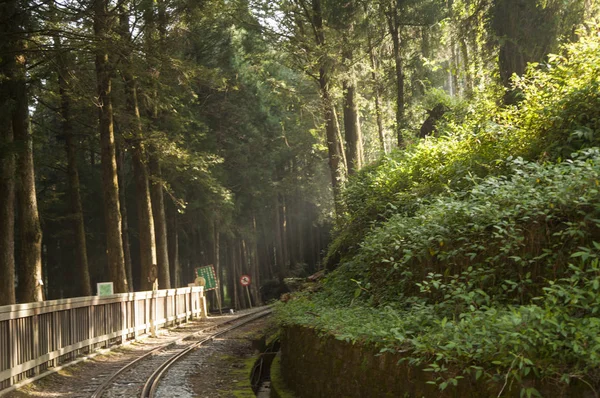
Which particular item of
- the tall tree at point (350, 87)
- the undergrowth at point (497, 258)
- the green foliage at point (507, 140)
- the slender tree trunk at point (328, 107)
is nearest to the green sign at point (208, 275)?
the tall tree at point (350, 87)

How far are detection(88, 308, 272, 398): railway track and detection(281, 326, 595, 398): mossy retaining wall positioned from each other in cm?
Result: 262

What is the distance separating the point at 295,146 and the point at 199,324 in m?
20.5

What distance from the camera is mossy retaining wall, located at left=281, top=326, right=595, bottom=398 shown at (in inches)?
172

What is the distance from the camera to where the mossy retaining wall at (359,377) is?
438 cm

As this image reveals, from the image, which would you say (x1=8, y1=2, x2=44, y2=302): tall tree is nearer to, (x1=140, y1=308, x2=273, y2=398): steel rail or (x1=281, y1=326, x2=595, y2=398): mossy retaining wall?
(x1=140, y1=308, x2=273, y2=398): steel rail

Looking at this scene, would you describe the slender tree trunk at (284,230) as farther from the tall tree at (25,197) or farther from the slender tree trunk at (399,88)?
the tall tree at (25,197)

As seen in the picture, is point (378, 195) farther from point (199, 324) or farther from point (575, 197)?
point (199, 324)

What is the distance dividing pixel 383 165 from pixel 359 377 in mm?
9090

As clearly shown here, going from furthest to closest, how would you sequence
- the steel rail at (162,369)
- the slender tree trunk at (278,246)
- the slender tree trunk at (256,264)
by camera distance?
the slender tree trunk at (278,246), the slender tree trunk at (256,264), the steel rail at (162,369)

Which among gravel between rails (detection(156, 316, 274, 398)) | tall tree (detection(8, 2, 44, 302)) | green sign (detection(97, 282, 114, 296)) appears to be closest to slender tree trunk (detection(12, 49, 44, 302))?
tall tree (detection(8, 2, 44, 302))

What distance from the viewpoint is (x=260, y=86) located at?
37.9 m

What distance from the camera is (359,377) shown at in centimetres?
635

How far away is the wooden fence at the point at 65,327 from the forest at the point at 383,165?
1.53m

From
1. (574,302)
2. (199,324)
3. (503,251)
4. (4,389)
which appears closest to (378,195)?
(503,251)
